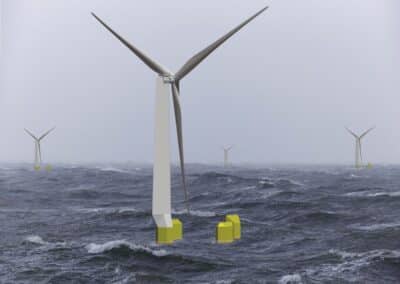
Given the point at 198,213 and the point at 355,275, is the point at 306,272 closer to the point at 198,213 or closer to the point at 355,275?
the point at 355,275

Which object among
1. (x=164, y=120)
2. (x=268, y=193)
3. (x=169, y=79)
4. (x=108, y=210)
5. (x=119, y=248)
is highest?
(x=169, y=79)

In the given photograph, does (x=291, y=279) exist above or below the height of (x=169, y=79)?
below

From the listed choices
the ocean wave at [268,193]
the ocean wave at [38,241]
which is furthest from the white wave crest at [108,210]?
the ocean wave at [268,193]

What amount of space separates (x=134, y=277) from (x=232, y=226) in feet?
30.7

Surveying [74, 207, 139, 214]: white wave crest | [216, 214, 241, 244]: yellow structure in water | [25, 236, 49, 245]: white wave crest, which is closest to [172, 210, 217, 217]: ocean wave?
[74, 207, 139, 214]: white wave crest

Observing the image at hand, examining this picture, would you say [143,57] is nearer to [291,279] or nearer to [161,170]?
[161,170]

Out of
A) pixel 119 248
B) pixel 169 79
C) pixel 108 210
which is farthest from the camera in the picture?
pixel 108 210

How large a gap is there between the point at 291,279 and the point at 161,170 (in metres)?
13.8

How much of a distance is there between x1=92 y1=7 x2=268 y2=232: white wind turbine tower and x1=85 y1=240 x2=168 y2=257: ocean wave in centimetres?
1284

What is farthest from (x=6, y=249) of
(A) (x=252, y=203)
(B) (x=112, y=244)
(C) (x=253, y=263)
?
(A) (x=252, y=203)

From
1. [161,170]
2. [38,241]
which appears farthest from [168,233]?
[38,241]

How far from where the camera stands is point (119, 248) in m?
45.7

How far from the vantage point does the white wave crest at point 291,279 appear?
34281 mm

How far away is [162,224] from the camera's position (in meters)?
31.8
